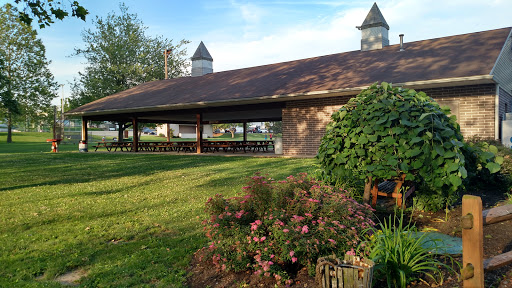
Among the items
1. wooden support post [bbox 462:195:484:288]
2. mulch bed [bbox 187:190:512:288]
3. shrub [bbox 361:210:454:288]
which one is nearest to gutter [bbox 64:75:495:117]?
mulch bed [bbox 187:190:512:288]

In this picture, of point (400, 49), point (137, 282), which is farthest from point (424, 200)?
point (400, 49)

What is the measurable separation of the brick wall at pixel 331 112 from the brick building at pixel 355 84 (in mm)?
26

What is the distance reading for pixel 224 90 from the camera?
17109 mm

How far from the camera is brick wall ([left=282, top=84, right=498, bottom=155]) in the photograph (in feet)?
36.6

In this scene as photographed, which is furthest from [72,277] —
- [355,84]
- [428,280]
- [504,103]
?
[504,103]

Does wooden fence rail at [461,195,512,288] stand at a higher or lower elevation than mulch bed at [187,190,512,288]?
higher

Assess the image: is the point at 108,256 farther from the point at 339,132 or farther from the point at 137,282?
the point at 339,132

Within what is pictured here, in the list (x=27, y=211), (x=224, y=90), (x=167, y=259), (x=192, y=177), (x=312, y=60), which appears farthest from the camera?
(x=312, y=60)

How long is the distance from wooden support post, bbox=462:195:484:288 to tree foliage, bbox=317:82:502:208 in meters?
1.41

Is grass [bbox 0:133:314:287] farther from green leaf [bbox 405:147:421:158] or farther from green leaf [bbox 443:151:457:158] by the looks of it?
green leaf [bbox 443:151:457:158]

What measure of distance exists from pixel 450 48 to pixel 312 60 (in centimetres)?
674

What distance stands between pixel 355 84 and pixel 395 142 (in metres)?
8.70

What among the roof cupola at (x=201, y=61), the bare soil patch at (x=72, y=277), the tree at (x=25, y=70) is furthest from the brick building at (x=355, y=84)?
the tree at (x=25, y=70)

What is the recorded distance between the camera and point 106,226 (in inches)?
215
